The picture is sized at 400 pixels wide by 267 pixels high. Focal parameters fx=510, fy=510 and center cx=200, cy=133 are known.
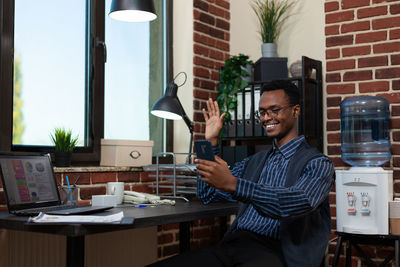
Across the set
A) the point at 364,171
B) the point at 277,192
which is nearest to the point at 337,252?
the point at 364,171

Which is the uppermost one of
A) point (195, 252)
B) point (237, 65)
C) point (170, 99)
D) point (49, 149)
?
point (237, 65)

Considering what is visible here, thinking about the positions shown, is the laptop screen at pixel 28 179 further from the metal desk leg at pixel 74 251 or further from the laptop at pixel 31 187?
the metal desk leg at pixel 74 251

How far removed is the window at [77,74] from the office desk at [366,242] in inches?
51.2

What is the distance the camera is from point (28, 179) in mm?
2076

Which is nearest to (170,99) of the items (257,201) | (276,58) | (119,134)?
(119,134)

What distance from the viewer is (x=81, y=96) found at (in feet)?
9.41

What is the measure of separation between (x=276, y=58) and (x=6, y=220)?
2.07 m

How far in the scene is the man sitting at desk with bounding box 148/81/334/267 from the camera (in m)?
1.81

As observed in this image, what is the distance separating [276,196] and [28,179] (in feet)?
3.30

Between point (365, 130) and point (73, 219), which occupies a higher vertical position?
point (365, 130)

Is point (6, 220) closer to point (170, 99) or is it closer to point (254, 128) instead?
point (170, 99)

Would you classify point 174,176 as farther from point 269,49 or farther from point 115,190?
point 269,49

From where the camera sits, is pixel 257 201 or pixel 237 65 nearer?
pixel 257 201

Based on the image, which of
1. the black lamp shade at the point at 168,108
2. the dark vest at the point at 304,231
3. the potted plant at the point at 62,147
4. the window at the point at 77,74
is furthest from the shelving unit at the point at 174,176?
the dark vest at the point at 304,231
